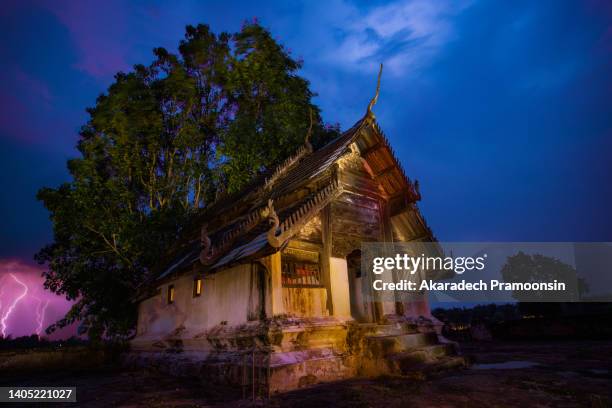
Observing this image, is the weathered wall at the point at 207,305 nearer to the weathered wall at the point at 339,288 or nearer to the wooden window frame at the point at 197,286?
the wooden window frame at the point at 197,286

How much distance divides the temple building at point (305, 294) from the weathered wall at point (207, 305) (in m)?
0.04

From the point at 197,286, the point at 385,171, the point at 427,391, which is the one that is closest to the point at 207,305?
the point at 197,286

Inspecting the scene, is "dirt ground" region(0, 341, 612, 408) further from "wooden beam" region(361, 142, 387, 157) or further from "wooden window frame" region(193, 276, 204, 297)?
"wooden beam" region(361, 142, 387, 157)

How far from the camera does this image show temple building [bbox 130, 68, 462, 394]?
8859 millimetres

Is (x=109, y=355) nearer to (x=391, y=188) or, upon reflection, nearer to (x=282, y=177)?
(x=282, y=177)

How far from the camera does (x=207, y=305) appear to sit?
1159 cm

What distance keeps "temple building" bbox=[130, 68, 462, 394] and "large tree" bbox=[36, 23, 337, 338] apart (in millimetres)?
5584

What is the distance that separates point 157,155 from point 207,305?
1556 cm

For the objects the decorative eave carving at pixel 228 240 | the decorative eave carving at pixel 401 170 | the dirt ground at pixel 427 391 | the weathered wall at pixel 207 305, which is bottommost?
the dirt ground at pixel 427 391

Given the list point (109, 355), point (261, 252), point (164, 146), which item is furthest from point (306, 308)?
point (164, 146)

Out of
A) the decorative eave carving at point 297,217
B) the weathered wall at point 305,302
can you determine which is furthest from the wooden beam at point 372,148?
the weathered wall at point 305,302

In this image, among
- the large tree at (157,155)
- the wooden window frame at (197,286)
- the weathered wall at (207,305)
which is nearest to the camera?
the weathered wall at (207,305)

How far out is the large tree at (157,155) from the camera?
714 inches

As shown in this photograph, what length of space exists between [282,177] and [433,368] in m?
9.37
